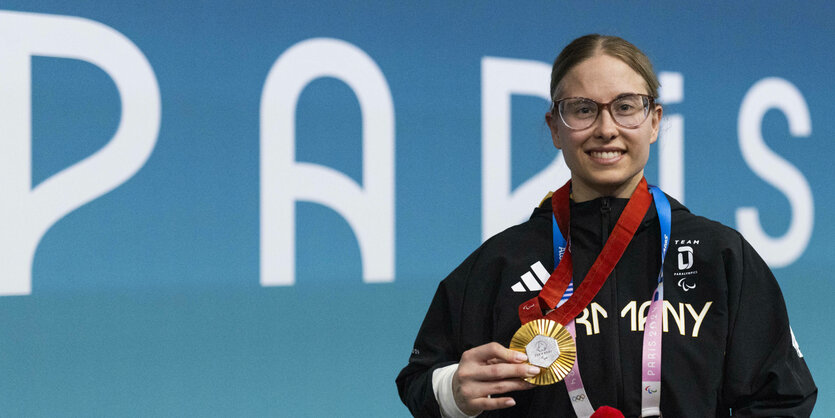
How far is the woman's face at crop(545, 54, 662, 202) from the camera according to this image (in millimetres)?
1121

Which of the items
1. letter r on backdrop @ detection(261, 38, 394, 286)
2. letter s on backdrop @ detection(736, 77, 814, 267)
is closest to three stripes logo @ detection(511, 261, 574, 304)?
letter r on backdrop @ detection(261, 38, 394, 286)

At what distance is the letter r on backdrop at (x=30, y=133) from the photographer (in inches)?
70.7

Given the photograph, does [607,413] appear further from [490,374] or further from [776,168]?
[776,168]

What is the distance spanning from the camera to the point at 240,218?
2045 mm

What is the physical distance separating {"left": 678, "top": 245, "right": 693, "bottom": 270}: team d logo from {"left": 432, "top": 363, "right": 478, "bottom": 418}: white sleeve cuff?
1.05 feet

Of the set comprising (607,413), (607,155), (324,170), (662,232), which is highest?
(324,170)


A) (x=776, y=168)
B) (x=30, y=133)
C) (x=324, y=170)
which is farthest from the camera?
(x=776, y=168)

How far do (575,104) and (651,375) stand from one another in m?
0.36

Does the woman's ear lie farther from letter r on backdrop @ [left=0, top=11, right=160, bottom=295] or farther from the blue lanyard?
letter r on backdrop @ [left=0, top=11, right=160, bottom=295]

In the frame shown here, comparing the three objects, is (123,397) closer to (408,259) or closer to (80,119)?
(80,119)

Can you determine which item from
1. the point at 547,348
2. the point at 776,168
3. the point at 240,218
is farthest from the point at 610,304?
the point at 776,168

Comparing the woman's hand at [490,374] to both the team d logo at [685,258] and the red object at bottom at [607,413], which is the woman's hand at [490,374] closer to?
the red object at bottom at [607,413]

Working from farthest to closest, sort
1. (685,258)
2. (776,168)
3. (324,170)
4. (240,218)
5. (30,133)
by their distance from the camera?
(776,168) < (324,170) < (240,218) < (30,133) < (685,258)

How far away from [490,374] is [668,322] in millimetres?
247
